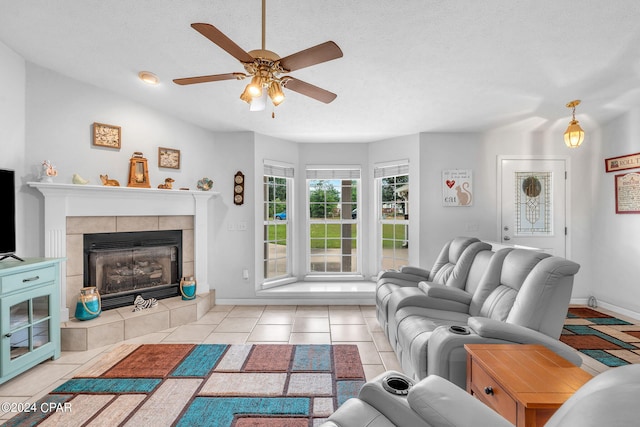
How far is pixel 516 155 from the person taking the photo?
4.39m

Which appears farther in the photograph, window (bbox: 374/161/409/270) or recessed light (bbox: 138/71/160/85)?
window (bbox: 374/161/409/270)

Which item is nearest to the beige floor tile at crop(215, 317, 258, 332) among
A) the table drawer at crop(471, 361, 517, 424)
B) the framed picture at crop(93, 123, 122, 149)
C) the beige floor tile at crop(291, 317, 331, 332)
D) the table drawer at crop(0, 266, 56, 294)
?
the beige floor tile at crop(291, 317, 331, 332)

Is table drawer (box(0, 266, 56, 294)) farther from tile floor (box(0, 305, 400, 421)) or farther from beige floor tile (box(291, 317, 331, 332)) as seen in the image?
beige floor tile (box(291, 317, 331, 332))

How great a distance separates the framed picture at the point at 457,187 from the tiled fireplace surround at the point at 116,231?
3314 mm

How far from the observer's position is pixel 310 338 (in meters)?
3.21

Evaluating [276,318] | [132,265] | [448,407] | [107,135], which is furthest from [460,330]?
[107,135]

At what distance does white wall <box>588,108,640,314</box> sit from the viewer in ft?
12.3

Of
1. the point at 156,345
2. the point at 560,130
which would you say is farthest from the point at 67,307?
the point at 560,130

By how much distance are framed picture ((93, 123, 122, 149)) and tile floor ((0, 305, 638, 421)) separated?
6.91 feet

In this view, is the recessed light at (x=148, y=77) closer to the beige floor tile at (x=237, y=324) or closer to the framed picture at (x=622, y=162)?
the beige floor tile at (x=237, y=324)

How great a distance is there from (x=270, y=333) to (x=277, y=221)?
1.90m

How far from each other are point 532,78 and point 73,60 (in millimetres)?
4237

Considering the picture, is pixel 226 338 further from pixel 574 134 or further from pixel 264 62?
pixel 574 134

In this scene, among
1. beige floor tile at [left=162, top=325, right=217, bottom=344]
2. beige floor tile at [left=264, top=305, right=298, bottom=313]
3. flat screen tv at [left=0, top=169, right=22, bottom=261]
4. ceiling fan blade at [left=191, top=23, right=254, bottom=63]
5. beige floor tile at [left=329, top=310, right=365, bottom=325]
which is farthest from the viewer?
beige floor tile at [left=264, top=305, right=298, bottom=313]
